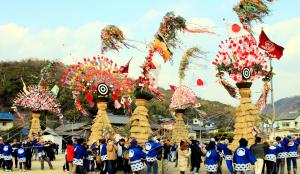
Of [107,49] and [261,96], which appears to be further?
[107,49]

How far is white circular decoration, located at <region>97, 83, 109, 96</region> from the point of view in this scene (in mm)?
23016

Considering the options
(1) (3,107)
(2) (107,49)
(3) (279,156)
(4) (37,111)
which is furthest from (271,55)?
(1) (3,107)

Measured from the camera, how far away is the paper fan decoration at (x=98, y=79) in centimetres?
2320

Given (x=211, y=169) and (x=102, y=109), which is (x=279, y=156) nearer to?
(x=211, y=169)

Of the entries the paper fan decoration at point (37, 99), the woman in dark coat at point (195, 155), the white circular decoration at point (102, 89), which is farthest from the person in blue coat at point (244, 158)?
the paper fan decoration at point (37, 99)

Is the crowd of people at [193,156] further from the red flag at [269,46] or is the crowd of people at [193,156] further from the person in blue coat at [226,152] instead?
the red flag at [269,46]

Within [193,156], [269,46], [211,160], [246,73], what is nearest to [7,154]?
[193,156]

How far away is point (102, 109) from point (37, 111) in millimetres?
12447

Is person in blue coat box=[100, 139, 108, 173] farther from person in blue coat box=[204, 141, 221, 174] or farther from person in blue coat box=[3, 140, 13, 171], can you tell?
person in blue coat box=[3, 140, 13, 171]

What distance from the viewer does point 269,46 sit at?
1884cm

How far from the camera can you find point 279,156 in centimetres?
1506

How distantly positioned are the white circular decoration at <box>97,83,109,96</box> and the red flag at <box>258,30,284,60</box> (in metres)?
9.66

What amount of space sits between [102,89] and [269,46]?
10.1m

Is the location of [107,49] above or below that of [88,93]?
above
